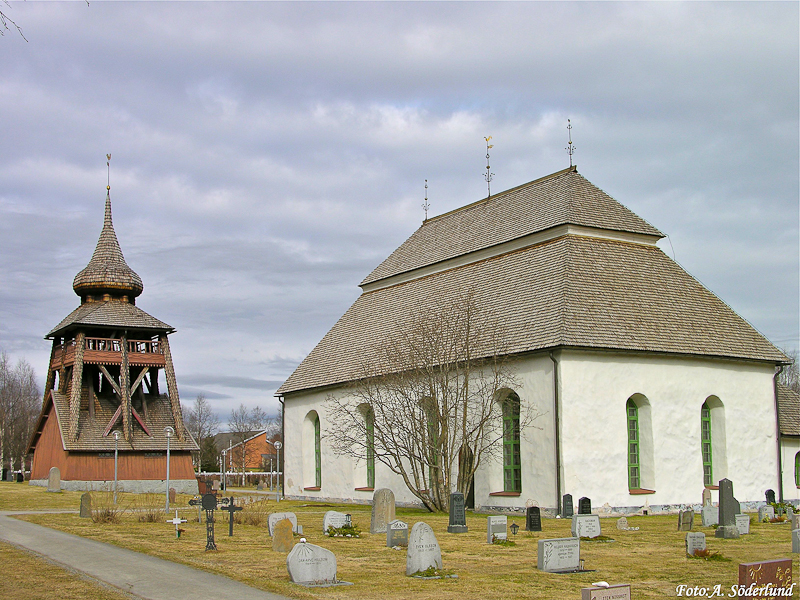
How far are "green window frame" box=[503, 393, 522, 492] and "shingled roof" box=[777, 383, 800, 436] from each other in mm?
9861

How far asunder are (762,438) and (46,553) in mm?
22994

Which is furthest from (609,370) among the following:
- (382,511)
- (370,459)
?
(370,459)

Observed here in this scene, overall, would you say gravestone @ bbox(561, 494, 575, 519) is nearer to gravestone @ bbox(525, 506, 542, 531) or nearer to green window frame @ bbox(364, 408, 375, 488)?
gravestone @ bbox(525, 506, 542, 531)

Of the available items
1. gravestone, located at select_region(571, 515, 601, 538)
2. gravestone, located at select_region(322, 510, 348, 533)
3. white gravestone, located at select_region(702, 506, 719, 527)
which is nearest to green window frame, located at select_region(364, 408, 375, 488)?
gravestone, located at select_region(322, 510, 348, 533)

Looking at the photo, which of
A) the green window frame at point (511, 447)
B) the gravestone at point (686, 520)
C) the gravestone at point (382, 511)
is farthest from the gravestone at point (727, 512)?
the green window frame at point (511, 447)

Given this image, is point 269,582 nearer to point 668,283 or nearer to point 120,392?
point 668,283

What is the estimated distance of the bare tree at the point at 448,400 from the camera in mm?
27688

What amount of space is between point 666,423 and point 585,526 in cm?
923

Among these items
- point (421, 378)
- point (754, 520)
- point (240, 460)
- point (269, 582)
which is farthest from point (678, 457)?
point (240, 460)

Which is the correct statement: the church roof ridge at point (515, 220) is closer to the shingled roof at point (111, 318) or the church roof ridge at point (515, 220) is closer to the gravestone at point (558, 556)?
the shingled roof at point (111, 318)

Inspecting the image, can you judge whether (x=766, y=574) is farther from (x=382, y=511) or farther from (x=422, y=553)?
(x=382, y=511)

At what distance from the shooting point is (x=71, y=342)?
49.6 meters

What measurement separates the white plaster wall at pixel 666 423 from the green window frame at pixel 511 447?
2.66 m

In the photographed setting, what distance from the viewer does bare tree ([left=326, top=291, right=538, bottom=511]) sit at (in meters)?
27.7
